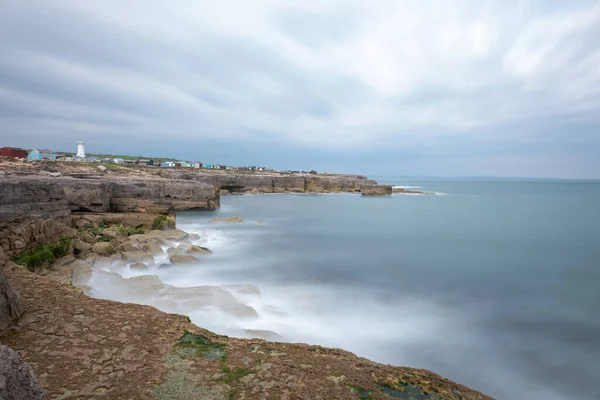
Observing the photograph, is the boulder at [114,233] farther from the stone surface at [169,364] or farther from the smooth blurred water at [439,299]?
the stone surface at [169,364]

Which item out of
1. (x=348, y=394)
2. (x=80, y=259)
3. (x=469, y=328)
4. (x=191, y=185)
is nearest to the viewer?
(x=348, y=394)

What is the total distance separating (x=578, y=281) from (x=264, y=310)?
11.8m

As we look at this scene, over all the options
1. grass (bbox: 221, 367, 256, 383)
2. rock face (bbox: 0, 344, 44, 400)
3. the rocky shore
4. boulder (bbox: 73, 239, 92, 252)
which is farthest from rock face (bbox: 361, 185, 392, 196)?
rock face (bbox: 0, 344, 44, 400)

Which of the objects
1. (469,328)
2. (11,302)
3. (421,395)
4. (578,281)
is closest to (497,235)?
(578,281)

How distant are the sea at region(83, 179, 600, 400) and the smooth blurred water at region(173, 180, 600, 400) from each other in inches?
1.5

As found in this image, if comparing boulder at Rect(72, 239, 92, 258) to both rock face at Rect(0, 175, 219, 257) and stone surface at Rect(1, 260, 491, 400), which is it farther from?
stone surface at Rect(1, 260, 491, 400)

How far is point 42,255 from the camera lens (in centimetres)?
897

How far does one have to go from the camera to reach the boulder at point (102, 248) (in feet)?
35.3

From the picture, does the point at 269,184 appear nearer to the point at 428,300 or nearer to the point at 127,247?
the point at 127,247

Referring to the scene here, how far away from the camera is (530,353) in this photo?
7.20 meters

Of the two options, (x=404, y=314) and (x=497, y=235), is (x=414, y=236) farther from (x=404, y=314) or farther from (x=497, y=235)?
(x=404, y=314)

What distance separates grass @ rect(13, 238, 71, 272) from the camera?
27.7ft

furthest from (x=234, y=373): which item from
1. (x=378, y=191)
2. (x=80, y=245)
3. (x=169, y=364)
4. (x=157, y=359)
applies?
(x=378, y=191)

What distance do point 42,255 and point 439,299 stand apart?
1092 centimetres
